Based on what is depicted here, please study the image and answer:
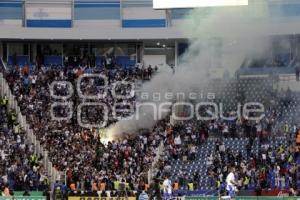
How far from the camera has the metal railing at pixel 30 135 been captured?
140ft

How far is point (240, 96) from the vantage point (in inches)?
1901

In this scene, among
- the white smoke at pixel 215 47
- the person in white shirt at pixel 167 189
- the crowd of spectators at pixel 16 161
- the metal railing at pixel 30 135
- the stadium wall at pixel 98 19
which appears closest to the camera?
the person in white shirt at pixel 167 189

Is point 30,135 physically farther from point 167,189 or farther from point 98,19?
point 98,19

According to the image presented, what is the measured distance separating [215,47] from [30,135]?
1173cm

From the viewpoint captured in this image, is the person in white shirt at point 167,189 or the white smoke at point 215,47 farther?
the white smoke at point 215,47

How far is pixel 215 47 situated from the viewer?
51156 mm

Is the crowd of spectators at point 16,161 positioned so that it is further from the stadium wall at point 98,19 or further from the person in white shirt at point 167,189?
the stadium wall at point 98,19

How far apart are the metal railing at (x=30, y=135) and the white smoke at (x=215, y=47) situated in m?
5.37

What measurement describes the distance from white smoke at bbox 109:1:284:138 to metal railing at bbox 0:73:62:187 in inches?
211

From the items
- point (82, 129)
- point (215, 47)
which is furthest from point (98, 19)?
point (82, 129)

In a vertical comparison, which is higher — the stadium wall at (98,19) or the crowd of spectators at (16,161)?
the stadium wall at (98,19)

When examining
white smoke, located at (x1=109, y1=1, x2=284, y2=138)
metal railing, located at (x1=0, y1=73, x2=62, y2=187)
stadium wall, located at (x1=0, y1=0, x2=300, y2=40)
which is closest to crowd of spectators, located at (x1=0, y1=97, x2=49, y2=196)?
metal railing, located at (x1=0, y1=73, x2=62, y2=187)

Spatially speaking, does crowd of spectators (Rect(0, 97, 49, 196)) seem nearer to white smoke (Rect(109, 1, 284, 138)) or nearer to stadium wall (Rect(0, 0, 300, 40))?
white smoke (Rect(109, 1, 284, 138))

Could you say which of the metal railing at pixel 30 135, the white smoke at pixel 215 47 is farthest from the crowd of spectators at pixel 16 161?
the white smoke at pixel 215 47
